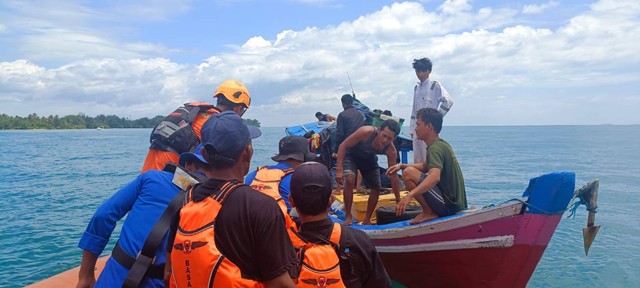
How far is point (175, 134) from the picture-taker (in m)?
4.32

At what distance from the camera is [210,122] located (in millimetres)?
2283

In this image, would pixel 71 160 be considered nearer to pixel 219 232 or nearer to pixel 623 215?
pixel 623 215

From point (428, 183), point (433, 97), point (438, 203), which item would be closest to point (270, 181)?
point (428, 183)

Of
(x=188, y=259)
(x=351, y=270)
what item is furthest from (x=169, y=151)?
(x=188, y=259)

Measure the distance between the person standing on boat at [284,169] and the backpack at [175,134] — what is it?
2.16ft

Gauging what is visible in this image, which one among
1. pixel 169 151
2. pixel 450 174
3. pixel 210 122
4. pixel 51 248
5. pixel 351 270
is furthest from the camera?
pixel 51 248

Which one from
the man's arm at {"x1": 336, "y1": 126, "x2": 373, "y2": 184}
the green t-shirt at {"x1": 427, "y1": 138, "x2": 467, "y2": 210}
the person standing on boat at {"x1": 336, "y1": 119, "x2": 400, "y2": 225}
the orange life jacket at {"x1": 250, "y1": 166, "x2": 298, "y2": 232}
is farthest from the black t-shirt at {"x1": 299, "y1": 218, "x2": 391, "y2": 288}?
the man's arm at {"x1": 336, "y1": 126, "x2": 373, "y2": 184}

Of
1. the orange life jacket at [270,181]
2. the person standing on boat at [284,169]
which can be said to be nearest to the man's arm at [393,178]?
the person standing on boat at [284,169]

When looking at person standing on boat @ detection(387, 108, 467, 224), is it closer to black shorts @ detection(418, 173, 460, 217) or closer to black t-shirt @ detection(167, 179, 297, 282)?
black shorts @ detection(418, 173, 460, 217)

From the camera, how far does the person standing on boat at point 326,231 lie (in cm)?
265

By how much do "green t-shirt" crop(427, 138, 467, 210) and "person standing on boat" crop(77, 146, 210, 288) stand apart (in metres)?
3.00

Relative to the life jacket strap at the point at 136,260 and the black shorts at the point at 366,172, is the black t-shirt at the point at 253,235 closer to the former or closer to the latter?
the life jacket strap at the point at 136,260

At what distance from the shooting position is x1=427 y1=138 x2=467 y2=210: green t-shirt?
5.24 m

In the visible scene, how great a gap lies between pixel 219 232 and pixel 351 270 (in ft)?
4.06
